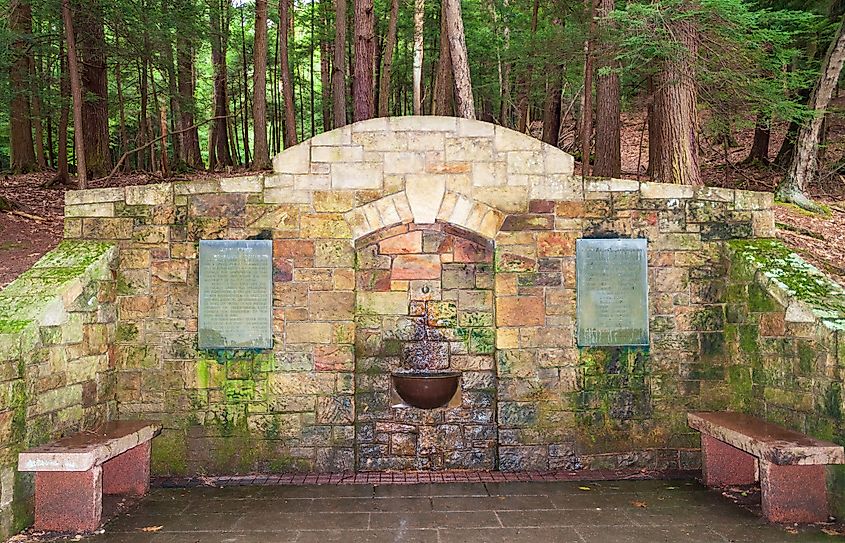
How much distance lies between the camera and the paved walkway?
402cm

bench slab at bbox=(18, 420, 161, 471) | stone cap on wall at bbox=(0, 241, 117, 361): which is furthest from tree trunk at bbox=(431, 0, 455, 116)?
bench slab at bbox=(18, 420, 161, 471)

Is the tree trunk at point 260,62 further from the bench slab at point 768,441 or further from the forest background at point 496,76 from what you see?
the bench slab at point 768,441

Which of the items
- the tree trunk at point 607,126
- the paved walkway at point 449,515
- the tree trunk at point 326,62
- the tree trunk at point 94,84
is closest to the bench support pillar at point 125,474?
the paved walkway at point 449,515

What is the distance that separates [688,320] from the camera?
5.55 metres

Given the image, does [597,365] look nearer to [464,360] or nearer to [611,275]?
[611,275]

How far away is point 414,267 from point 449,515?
Answer: 7.14ft

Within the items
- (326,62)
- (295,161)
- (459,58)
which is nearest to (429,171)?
(295,161)

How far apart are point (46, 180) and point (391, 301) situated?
10.4m

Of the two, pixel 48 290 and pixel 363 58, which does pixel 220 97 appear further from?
pixel 48 290

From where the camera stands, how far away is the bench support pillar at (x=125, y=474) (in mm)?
4902

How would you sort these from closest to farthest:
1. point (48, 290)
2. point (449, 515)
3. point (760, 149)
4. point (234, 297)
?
point (449, 515) < point (48, 290) < point (234, 297) < point (760, 149)

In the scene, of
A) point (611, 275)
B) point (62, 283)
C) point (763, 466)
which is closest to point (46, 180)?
point (62, 283)

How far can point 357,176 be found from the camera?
5.40 m

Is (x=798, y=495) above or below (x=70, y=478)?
below
